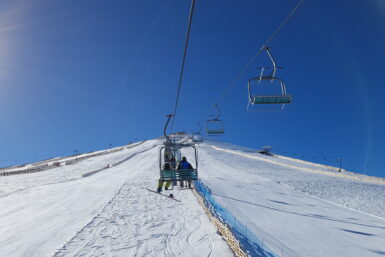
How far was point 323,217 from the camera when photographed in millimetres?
15352

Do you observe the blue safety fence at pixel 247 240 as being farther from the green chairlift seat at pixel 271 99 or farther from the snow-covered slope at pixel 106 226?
the green chairlift seat at pixel 271 99

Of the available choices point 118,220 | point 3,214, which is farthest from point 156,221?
point 3,214

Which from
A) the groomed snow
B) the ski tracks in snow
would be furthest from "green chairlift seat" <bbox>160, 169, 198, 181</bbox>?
the groomed snow

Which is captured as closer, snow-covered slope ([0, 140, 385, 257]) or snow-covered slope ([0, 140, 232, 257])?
snow-covered slope ([0, 140, 232, 257])

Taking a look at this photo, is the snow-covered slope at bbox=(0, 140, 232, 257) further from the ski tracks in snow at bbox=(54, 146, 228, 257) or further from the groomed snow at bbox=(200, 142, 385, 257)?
the groomed snow at bbox=(200, 142, 385, 257)

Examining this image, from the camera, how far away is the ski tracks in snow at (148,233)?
8102mm

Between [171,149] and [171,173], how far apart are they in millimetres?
1292

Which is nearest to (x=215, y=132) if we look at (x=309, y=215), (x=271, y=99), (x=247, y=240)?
(x=309, y=215)

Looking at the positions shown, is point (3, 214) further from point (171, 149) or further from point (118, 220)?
point (171, 149)

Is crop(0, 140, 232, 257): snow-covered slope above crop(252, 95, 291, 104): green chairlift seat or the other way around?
the other way around

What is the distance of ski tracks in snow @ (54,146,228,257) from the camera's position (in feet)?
26.6

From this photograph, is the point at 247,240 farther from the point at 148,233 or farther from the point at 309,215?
the point at 309,215

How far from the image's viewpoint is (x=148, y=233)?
32.3ft

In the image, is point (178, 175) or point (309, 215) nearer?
point (178, 175)
